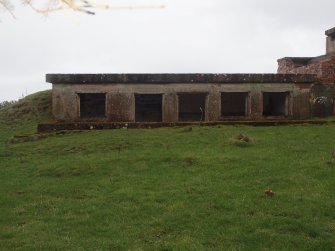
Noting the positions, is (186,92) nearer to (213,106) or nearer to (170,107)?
(170,107)

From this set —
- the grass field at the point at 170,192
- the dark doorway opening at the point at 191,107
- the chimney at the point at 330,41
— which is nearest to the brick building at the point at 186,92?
the grass field at the point at 170,192

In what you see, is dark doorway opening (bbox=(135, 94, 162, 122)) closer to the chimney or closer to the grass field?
the grass field

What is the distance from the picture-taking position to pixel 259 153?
12.8 m

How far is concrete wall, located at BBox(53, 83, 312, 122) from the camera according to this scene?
18.8 m

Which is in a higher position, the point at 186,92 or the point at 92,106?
the point at 186,92

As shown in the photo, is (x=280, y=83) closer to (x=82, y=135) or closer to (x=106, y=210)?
(x=82, y=135)

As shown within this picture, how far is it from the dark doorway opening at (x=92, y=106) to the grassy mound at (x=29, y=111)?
1.49 metres

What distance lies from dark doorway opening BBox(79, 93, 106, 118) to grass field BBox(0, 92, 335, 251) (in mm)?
5128

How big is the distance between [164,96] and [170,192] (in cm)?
972

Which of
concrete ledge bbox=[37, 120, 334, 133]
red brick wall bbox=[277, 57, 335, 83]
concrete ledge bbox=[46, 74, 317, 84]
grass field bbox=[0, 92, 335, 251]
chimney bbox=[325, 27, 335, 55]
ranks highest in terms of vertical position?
chimney bbox=[325, 27, 335, 55]

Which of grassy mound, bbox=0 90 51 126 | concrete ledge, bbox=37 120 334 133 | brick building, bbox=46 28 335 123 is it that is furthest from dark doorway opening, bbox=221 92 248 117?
grassy mound, bbox=0 90 51 126

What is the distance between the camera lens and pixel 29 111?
68.8 ft

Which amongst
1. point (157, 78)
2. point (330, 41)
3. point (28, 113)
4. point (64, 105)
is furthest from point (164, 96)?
point (330, 41)

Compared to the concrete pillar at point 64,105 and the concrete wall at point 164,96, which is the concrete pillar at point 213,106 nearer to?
the concrete wall at point 164,96
